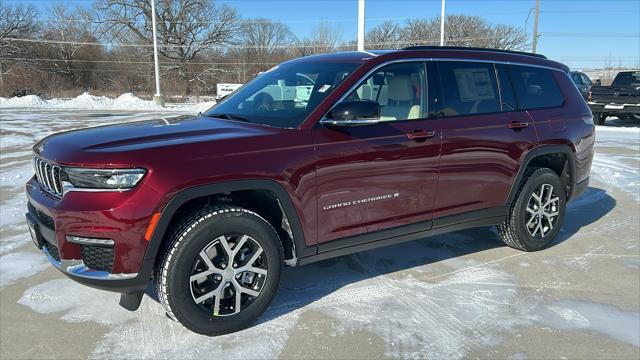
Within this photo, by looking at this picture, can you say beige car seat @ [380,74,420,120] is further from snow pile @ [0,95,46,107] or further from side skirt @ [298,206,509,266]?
snow pile @ [0,95,46,107]

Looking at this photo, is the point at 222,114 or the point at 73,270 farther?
the point at 222,114

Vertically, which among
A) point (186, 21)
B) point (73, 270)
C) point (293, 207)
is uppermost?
point (186, 21)

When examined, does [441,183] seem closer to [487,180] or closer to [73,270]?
[487,180]

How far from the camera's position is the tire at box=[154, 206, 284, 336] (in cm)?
300

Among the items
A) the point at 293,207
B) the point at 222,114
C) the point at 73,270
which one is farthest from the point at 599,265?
the point at 73,270

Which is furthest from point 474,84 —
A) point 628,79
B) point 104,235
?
point 628,79

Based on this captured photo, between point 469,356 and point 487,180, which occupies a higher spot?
point 487,180

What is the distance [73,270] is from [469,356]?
2474 millimetres

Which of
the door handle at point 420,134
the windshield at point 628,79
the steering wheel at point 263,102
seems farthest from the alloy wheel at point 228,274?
the windshield at point 628,79

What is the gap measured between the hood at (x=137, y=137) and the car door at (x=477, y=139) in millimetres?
1596

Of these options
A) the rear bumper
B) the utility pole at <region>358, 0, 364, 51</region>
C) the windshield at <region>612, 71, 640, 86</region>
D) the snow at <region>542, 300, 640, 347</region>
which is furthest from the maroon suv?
the windshield at <region>612, 71, 640, 86</region>

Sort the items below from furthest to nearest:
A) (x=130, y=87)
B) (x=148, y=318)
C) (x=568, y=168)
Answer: (x=130, y=87) < (x=568, y=168) < (x=148, y=318)

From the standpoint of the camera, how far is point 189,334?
326 cm

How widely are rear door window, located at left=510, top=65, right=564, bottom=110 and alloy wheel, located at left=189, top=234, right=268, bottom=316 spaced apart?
3.00 meters
